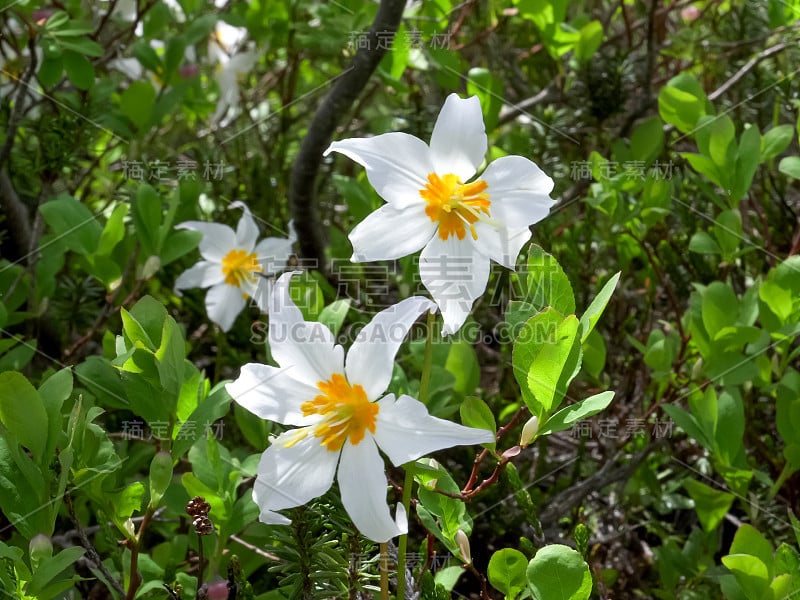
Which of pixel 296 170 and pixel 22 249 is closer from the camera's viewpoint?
pixel 296 170

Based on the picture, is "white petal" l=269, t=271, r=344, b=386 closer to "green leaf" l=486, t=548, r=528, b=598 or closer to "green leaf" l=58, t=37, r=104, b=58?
"green leaf" l=486, t=548, r=528, b=598

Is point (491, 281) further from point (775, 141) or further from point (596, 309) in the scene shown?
point (596, 309)

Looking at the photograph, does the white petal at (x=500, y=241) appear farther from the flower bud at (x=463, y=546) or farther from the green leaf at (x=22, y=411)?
the green leaf at (x=22, y=411)

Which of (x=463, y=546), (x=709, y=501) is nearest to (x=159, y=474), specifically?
(x=463, y=546)

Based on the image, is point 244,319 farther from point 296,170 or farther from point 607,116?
point 607,116

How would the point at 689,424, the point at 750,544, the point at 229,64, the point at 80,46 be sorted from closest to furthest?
the point at 750,544 → the point at 689,424 → the point at 80,46 → the point at 229,64

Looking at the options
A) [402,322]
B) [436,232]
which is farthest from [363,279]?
[402,322]
